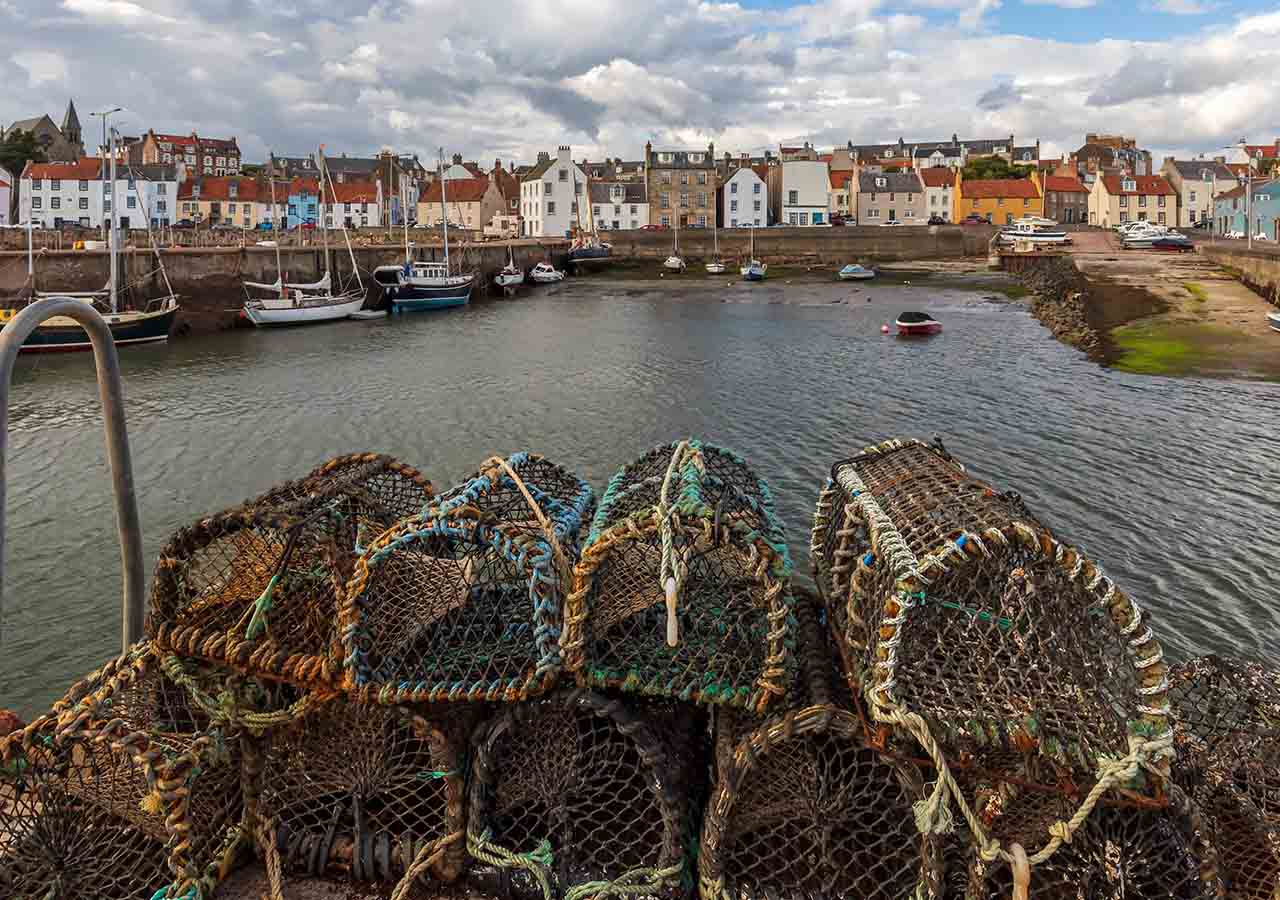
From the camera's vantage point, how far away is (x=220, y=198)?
8206 centimetres

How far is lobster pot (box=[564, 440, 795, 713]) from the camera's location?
14.1 feet

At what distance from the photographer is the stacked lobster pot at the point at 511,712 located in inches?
171

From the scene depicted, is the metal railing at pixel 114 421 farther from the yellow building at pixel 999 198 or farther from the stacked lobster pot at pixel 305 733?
the yellow building at pixel 999 198

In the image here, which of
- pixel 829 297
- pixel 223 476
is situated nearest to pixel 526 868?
pixel 223 476

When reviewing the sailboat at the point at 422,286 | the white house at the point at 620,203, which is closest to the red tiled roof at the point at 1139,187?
the white house at the point at 620,203

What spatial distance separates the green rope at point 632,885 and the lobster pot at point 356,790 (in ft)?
2.18

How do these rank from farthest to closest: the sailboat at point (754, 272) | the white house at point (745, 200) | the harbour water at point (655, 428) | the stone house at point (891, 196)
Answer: the stone house at point (891, 196), the white house at point (745, 200), the sailboat at point (754, 272), the harbour water at point (655, 428)

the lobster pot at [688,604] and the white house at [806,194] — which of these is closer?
the lobster pot at [688,604]

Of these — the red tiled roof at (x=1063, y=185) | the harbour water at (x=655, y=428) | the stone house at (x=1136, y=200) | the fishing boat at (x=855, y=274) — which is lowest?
the harbour water at (x=655, y=428)

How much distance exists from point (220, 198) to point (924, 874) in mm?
90212

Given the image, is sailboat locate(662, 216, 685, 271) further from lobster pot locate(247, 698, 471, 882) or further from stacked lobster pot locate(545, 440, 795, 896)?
lobster pot locate(247, 698, 471, 882)

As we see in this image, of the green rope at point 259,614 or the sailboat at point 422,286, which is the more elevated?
the sailboat at point 422,286

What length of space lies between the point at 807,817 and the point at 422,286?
1886 inches

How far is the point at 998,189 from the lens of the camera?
88438mm
